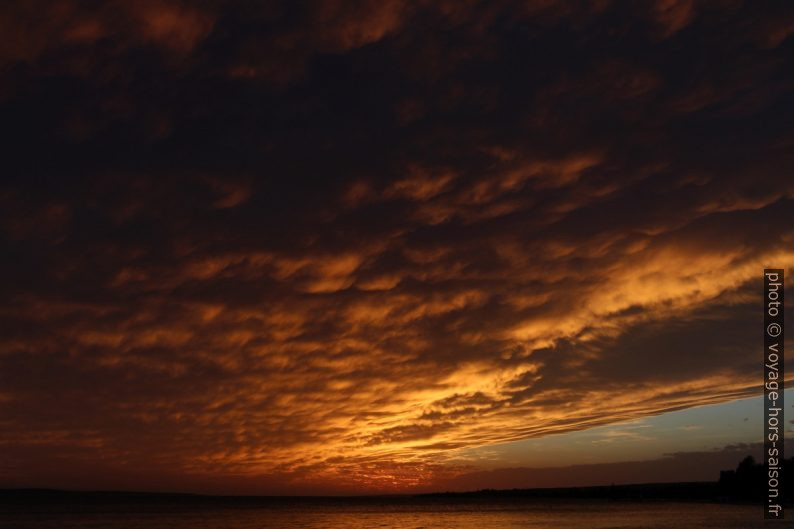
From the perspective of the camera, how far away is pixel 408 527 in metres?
117

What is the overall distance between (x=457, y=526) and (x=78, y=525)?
71.8 meters

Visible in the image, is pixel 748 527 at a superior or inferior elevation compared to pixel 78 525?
superior

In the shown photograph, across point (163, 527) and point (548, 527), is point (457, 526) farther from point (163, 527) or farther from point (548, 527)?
point (163, 527)

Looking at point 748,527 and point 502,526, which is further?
point 502,526

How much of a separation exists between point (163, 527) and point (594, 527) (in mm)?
77159

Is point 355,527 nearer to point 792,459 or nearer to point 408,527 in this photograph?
point 408,527

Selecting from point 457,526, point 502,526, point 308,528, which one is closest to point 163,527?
point 308,528

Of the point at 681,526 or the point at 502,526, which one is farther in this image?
the point at 502,526

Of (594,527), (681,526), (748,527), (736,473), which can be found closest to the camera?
(748,527)

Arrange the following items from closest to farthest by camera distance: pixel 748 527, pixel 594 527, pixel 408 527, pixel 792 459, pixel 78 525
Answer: pixel 748 527
pixel 594 527
pixel 408 527
pixel 78 525
pixel 792 459

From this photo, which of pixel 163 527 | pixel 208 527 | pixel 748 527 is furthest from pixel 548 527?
pixel 163 527

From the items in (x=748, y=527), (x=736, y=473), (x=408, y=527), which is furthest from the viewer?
(x=736, y=473)

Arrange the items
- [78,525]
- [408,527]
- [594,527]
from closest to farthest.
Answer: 1. [594,527]
2. [408,527]
3. [78,525]

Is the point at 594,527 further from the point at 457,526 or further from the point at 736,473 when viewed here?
the point at 736,473
